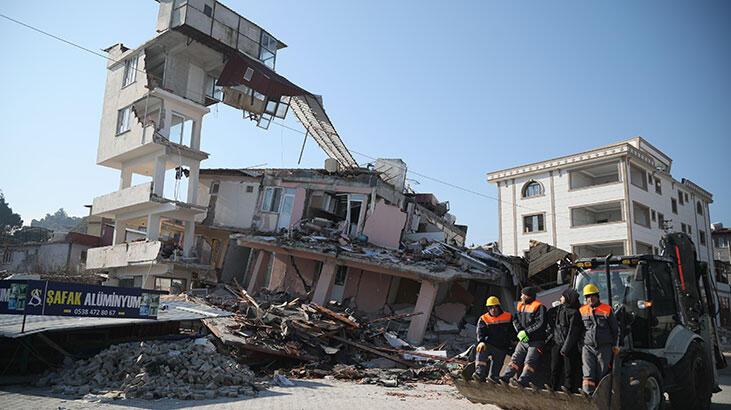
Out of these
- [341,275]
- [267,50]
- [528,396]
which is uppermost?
[267,50]

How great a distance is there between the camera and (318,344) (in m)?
14.0

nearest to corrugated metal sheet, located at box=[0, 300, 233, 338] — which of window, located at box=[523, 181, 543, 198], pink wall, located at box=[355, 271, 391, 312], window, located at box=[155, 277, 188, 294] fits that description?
pink wall, located at box=[355, 271, 391, 312]

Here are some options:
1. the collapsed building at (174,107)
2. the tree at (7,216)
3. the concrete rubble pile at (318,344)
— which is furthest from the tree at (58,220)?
the concrete rubble pile at (318,344)

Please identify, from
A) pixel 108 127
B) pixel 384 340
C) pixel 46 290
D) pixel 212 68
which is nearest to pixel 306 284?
pixel 384 340

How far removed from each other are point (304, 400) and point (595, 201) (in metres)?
29.1

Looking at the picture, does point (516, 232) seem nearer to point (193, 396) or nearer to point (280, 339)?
point (280, 339)

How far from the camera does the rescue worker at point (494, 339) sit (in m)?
7.00

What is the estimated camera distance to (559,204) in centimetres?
3400

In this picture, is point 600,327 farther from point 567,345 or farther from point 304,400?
point 304,400

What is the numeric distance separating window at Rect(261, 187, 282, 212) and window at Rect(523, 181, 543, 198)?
1995 centimetres

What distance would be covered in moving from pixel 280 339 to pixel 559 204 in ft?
85.4

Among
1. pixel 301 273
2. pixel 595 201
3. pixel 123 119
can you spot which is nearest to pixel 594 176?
pixel 595 201

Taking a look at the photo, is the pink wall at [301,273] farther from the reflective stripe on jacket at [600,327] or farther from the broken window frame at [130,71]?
the reflective stripe on jacket at [600,327]

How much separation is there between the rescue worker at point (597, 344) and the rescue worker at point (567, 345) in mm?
154
